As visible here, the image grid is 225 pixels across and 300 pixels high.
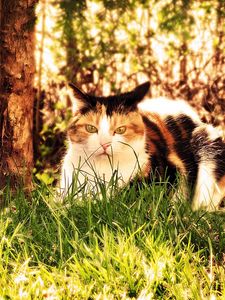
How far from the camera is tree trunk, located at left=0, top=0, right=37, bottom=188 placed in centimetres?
451

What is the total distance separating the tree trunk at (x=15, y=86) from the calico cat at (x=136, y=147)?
0.32m

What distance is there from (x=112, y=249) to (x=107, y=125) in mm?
1176

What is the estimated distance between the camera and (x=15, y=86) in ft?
14.9

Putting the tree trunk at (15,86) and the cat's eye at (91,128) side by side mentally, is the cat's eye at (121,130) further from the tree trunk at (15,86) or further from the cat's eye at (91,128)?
the tree trunk at (15,86)

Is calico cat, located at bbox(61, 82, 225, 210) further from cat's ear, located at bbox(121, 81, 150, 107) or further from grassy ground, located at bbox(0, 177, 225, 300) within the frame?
grassy ground, located at bbox(0, 177, 225, 300)

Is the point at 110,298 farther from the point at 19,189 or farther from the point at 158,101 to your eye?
the point at 158,101

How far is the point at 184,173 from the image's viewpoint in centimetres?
458

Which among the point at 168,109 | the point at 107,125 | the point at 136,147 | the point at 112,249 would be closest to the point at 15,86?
the point at 107,125

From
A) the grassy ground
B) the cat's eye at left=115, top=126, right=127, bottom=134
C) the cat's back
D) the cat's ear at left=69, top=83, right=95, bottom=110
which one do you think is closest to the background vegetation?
the cat's back

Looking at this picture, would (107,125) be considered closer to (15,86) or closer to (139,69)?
(15,86)

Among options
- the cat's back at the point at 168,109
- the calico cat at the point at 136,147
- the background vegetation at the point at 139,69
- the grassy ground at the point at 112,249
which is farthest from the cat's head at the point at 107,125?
the background vegetation at the point at 139,69

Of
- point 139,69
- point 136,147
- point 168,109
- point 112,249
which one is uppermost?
point 139,69

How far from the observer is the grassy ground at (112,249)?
3156mm

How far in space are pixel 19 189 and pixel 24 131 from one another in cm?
51
